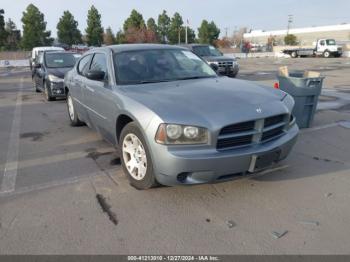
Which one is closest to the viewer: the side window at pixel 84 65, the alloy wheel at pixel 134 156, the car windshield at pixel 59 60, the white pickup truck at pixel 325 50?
the alloy wheel at pixel 134 156

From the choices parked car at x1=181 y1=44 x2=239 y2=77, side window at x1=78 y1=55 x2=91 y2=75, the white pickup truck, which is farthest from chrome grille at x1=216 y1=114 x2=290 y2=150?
the white pickup truck

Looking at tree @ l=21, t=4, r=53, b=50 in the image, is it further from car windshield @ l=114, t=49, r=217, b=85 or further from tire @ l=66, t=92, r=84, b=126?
car windshield @ l=114, t=49, r=217, b=85

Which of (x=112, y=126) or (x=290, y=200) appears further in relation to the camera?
(x=112, y=126)

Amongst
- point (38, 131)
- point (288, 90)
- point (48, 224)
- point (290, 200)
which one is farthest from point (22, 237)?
point (288, 90)

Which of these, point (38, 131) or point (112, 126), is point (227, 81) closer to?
point (112, 126)

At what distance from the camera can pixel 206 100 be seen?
3615 millimetres

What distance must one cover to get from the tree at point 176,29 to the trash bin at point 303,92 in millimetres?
55829

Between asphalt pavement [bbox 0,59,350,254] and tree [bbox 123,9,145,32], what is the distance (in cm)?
5588

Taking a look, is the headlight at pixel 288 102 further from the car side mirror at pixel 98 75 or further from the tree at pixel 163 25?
the tree at pixel 163 25

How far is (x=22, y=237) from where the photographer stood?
3.05 meters

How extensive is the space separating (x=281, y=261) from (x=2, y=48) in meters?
54.0

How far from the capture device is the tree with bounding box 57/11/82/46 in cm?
5191

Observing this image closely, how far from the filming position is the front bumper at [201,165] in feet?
10.5

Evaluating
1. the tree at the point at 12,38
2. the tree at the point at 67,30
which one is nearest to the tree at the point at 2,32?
the tree at the point at 12,38
